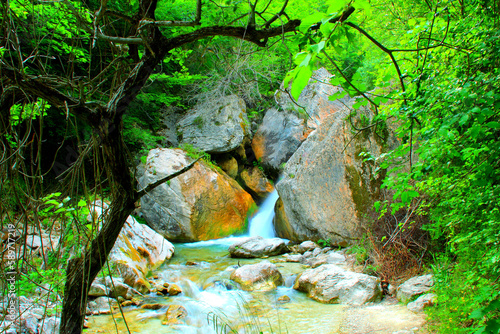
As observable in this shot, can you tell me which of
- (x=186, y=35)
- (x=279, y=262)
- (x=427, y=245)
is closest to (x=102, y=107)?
Answer: (x=186, y=35)

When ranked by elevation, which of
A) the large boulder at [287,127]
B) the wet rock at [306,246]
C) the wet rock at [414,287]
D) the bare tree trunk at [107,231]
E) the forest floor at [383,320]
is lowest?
the forest floor at [383,320]

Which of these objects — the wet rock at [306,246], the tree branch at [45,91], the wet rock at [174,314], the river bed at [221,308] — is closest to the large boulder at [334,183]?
the wet rock at [306,246]

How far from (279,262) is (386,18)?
6.34 metres

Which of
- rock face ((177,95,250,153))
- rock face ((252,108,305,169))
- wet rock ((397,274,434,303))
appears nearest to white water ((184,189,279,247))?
rock face ((252,108,305,169))

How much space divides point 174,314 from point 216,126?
8.07 m

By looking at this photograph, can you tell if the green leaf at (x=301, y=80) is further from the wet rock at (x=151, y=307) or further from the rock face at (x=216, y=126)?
the rock face at (x=216, y=126)

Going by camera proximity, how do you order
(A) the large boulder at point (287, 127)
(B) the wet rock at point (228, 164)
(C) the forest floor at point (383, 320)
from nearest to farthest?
(C) the forest floor at point (383, 320)
(A) the large boulder at point (287, 127)
(B) the wet rock at point (228, 164)

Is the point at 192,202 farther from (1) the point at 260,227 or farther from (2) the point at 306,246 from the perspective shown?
(2) the point at 306,246

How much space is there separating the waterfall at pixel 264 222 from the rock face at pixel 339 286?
13.8ft

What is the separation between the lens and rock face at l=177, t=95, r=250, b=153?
11273mm

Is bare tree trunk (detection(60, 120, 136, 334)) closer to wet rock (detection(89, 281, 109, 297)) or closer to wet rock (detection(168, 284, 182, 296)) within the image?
wet rock (detection(89, 281, 109, 297))

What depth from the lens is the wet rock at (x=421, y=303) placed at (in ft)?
12.0

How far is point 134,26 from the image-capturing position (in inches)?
72.5

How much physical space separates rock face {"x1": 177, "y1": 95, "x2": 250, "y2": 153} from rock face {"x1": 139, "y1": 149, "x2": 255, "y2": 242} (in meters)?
1.35
